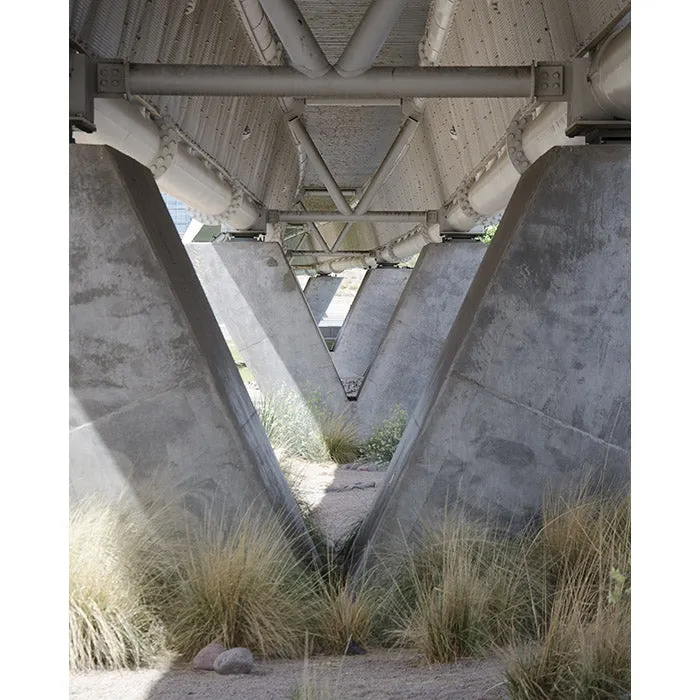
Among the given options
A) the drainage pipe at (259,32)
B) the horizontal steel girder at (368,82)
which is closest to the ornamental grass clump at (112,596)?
the horizontal steel girder at (368,82)

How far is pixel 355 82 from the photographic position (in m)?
7.90

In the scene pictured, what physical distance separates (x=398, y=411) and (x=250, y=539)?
1098cm

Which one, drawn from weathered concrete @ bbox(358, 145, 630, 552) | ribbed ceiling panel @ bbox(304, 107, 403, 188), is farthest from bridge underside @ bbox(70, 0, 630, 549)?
ribbed ceiling panel @ bbox(304, 107, 403, 188)

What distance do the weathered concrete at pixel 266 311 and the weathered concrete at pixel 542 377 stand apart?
440 inches

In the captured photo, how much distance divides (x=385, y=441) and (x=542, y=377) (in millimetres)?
9223

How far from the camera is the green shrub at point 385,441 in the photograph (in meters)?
16.4

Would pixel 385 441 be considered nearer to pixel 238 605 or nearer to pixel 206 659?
pixel 238 605

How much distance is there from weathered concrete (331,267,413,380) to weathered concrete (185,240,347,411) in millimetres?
8299

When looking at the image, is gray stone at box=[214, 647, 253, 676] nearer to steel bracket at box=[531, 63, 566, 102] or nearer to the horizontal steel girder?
the horizontal steel girder

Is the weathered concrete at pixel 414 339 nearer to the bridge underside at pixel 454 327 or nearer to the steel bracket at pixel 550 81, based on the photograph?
the bridge underside at pixel 454 327

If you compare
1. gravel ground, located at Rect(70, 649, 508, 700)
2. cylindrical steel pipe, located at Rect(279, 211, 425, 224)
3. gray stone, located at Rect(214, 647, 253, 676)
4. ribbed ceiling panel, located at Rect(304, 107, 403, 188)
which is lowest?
gravel ground, located at Rect(70, 649, 508, 700)

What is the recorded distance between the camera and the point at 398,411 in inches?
697

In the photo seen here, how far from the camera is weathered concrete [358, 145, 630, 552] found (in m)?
7.49

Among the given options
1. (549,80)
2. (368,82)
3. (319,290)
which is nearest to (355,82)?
(368,82)
